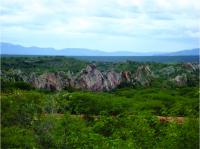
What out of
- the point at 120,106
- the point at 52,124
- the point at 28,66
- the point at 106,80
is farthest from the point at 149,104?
the point at 28,66

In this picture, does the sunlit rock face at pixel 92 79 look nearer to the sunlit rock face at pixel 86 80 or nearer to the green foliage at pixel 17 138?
the sunlit rock face at pixel 86 80

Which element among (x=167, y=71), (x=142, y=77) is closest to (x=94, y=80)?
(x=142, y=77)

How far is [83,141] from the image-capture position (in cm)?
2020

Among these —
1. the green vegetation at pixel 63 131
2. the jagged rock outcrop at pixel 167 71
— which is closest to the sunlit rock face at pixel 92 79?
the jagged rock outcrop at pixel 167 71

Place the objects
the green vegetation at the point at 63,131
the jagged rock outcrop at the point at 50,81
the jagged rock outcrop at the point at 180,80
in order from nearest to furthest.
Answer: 1. the green vegetation at the point at 63,131
2. the jagged rock outcrop at the point at 50,81
3. the jagged rock outcrop at the point at 180,80

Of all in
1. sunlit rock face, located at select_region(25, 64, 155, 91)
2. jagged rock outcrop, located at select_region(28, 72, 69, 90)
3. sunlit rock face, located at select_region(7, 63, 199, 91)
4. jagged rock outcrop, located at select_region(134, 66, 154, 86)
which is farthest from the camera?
jagged rock outcrop, located at select_region(134, 66, 154, 86)

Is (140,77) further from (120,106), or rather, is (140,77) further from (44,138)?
(44,138)

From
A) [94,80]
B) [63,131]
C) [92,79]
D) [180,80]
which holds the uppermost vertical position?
[63,131]

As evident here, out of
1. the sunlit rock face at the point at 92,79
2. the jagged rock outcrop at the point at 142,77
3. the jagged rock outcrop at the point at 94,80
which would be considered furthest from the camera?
the jagged rock outcrop at the point at 142,77

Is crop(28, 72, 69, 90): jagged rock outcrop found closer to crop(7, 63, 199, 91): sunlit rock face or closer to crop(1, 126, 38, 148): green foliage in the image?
crop(7, 63, 199, 91): sunlit rock face

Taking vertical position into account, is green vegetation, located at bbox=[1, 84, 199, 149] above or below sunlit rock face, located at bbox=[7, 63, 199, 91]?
above

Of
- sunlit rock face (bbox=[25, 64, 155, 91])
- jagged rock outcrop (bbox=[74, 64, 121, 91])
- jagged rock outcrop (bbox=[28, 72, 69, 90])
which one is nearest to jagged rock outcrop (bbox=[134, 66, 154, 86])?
sunlit rock face (bbox=[25, 64, 155, 91])

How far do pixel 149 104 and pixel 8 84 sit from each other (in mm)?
14011

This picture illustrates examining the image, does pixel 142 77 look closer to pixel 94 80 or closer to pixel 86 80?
pixel 94 80
